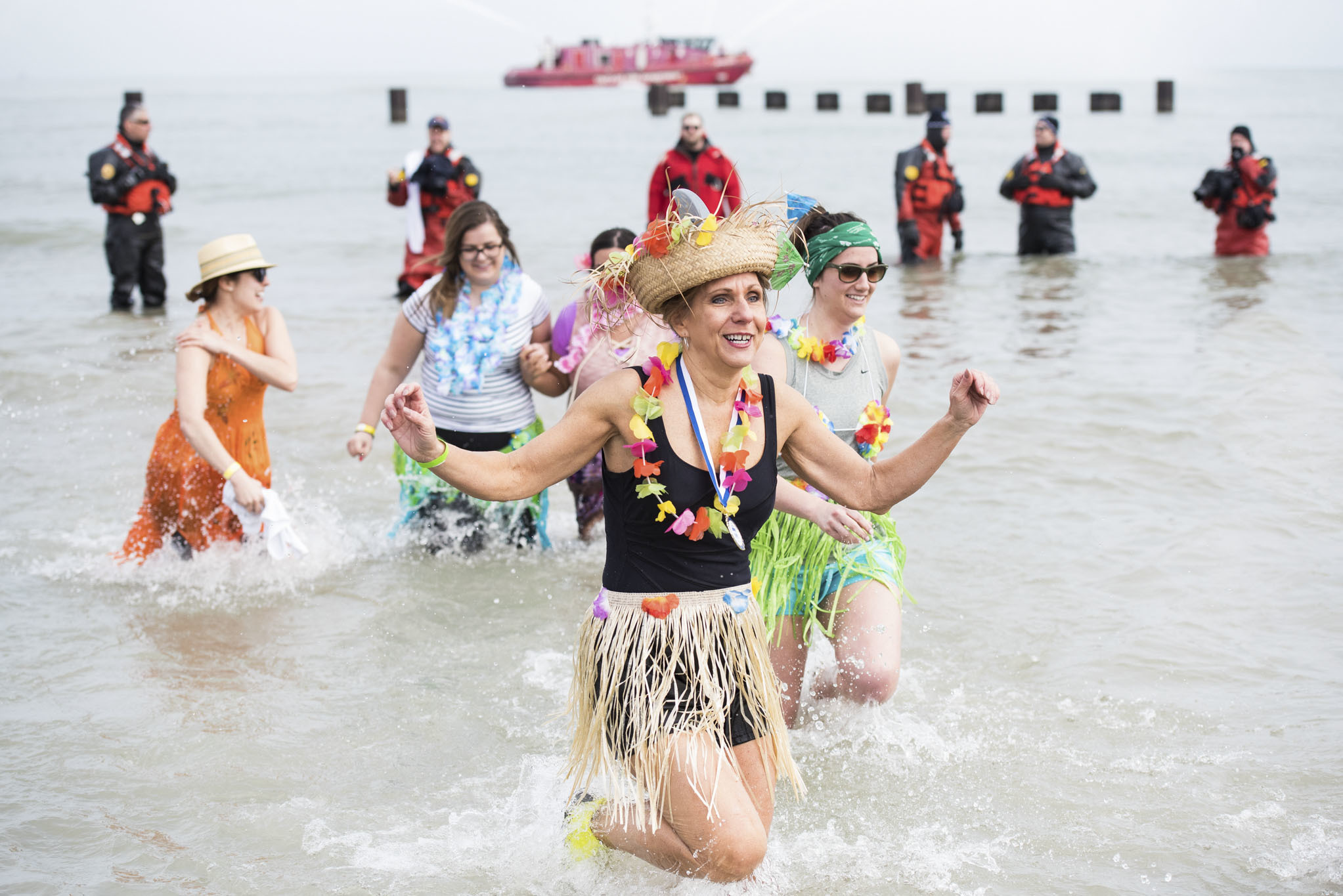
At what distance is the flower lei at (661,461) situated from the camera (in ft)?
9.72

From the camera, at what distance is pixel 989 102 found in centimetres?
4656

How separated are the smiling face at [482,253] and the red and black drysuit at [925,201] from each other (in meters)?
8.67

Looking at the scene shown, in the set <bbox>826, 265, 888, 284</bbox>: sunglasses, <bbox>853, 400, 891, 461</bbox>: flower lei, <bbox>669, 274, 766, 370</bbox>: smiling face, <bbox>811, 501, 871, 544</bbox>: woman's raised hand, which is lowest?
<bbox>811, 501, 871, 544</bbox>: woman's raised hand

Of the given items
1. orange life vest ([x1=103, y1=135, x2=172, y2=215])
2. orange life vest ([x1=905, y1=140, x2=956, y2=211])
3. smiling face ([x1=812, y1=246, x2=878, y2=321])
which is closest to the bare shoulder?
smiling face ([x1=812, y1=246, x2=878, y2=321])

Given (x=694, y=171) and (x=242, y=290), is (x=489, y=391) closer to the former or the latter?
(x=242, y=290)

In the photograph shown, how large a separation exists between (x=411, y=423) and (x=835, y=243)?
1.82 metres

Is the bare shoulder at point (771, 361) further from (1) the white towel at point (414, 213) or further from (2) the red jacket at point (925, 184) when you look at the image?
(2) the red jacket at point (925, 184)

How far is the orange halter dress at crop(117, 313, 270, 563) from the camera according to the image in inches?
212

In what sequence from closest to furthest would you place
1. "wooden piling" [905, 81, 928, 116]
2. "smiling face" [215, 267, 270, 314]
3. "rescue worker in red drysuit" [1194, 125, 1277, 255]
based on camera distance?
"smiling face" [215, 267, 270, 314], "rescue worker in red drysuit" [1194, 125, 1277, 255], "wooden piling" [905, 81, 928, 116]

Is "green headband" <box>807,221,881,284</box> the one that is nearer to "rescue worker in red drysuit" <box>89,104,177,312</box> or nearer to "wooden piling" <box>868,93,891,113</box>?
"rescue worker in red drysuit" <box>89,104,177,312</box>

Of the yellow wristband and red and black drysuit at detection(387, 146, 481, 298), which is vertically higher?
red and black drysuit at detection(387, 146, 481, 298)

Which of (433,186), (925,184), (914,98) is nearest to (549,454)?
(433,186)

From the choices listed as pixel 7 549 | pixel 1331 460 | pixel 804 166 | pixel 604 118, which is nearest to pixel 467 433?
pixel 7 549

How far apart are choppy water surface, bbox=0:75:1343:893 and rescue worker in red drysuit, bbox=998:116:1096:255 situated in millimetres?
2402
